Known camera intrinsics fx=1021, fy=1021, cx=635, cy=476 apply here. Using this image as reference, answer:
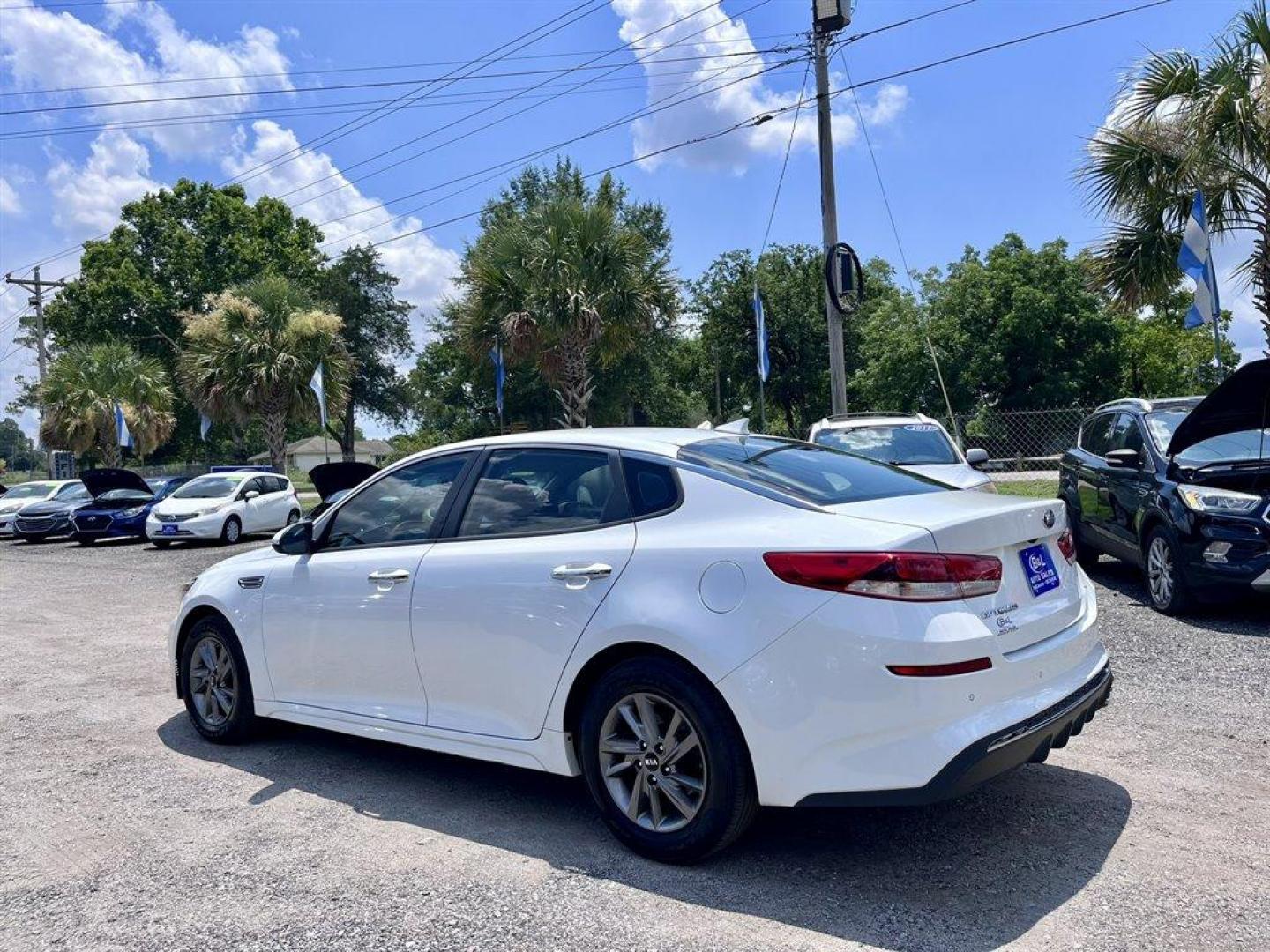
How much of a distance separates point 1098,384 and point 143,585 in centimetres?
2711

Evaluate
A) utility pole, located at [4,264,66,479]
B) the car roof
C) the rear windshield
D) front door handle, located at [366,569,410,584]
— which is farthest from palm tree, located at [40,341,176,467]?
the rear windshield

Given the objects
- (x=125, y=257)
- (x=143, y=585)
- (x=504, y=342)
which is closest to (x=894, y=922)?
(x=143, y=585)

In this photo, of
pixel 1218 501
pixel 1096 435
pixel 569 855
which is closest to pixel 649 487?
pixel 569 855

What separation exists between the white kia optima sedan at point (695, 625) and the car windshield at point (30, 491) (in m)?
25.2

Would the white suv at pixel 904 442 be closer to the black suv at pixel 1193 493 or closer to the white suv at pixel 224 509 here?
the black suv at pixel 1193 493

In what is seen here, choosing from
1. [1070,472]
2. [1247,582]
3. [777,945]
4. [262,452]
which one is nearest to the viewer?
[777,945]

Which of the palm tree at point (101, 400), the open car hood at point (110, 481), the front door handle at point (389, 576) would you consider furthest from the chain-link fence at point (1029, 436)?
the palm tree at point (101, 400)

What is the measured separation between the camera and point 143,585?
1383 cm

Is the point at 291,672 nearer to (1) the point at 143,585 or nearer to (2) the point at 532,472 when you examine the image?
(2) the point at 532,472

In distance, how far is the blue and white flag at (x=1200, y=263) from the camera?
11.5m

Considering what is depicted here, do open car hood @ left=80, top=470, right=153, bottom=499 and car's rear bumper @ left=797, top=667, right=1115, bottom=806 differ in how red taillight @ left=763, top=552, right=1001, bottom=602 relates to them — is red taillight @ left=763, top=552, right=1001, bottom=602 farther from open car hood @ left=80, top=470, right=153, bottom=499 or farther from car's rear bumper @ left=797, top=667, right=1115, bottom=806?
open car hood @ left=80, top=470, right=153, bottom=499

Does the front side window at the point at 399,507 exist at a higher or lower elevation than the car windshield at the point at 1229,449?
higher

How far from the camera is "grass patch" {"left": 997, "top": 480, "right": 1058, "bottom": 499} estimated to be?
1656 cm

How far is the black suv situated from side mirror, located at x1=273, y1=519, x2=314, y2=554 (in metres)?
5.86
